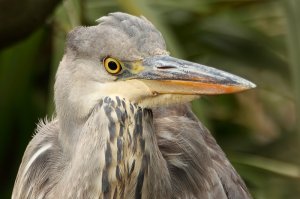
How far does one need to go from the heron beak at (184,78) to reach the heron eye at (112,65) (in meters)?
0.04

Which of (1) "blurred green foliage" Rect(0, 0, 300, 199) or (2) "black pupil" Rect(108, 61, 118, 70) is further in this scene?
(1) "blurred green foliage" Rect(0, 0, 300, 199)

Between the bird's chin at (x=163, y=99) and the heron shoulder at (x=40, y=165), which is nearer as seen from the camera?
the bird's chin at (x=163, y=99)

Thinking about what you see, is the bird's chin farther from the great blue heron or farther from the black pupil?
the black pupil

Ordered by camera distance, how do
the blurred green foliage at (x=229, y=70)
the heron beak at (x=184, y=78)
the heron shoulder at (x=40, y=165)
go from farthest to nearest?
the blurred green foliage at (x=229, y=70) → the heron shoulder at (x=40, y=165) → the heron beak at (x=184, y=78)

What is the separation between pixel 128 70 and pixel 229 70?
78.5 inches

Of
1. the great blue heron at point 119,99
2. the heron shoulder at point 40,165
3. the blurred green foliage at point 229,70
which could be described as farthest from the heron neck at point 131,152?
the blurred green foliage at point 229,70

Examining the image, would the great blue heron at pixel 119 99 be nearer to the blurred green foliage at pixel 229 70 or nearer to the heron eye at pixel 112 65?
the heron eye at pixel 112 65

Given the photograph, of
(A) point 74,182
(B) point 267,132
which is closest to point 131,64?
(A) point 74,182

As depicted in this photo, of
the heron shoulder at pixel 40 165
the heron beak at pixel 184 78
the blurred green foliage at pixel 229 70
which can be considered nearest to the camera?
the heron beak at pixel 184 78

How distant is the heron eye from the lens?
2936 mm

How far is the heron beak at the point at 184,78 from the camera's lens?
9.34ft

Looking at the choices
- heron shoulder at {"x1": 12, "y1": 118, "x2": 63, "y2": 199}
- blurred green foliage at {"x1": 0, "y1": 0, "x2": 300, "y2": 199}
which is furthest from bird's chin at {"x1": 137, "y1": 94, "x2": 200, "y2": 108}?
blurred green foliage at {"x1": 0, "y1": 0, "x2": 300, "y2": 199}

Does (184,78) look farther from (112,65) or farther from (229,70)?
(229,70)

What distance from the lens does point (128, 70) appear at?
2.94 m
